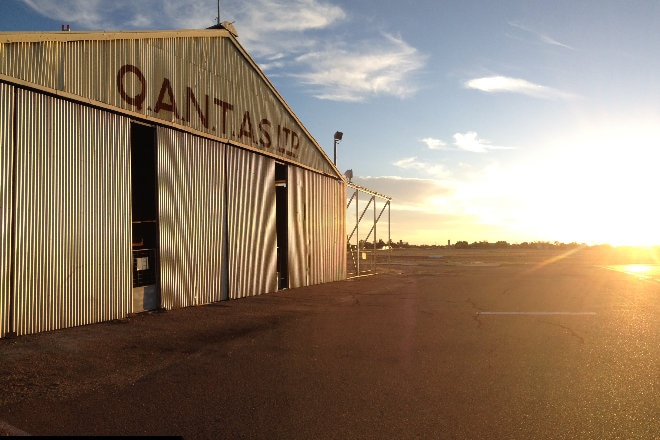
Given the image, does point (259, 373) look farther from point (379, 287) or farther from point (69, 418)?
point (379, 287)

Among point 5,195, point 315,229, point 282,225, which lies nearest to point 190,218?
point 5,195

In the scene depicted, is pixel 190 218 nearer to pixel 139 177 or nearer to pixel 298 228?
pixel 139 177

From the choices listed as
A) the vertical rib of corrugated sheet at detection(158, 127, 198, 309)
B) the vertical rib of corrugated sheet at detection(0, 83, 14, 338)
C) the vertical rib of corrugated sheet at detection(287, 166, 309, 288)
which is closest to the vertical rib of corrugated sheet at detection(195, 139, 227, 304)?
the vertical rib of corrugated sheet at detection(158, 127, 198, 309)

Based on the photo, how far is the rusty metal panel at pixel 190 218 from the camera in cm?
1272

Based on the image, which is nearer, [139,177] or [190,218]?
[190,218]

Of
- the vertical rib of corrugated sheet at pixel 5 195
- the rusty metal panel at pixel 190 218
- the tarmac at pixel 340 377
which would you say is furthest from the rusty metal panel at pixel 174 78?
the tarmac at pixel 340 377

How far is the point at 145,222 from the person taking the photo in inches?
536

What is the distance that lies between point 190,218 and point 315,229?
805 cm

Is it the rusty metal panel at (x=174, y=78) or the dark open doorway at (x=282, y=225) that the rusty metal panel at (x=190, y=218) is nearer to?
the rusty metal panel at (x=174, y=78)

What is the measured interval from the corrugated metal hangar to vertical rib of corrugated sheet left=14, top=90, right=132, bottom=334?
24 mm

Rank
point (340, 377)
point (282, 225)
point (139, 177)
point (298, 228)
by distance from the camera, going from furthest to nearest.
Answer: point (298, 228) → point (282, 225) → point (139, 177) → point (340, 377)

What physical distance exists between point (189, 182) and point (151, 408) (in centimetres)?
914

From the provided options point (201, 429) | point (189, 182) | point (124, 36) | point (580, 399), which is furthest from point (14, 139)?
point (580, 399)

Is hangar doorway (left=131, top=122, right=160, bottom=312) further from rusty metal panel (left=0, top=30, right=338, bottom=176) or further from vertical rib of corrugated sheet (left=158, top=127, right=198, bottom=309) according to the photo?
rusty metal panel (left=0, top=30, right=338, bottom=176)
